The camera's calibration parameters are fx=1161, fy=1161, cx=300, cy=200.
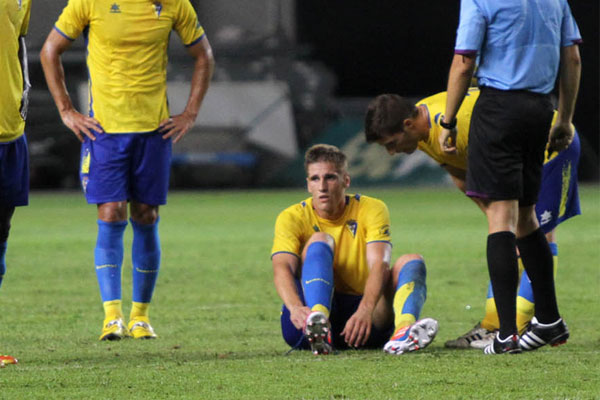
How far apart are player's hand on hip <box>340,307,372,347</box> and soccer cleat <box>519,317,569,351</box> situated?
28.4 inches

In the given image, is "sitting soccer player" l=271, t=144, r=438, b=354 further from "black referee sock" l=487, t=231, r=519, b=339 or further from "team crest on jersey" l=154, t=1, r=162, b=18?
"team crest on jersey" l=154, t=1, r=162, b=18

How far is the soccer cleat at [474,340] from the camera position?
5.76 metres

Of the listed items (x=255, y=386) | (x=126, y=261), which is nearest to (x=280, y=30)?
(x=126, y=261)

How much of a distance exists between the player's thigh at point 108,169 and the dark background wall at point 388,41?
988 inches

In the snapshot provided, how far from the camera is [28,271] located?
398 inches

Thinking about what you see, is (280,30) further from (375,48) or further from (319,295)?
(319,295)

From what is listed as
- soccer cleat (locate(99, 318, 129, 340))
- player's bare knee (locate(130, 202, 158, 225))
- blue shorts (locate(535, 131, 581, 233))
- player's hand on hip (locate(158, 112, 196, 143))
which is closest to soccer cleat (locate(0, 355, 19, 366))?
soccer cleat (locate(99, 318, 129, 340))

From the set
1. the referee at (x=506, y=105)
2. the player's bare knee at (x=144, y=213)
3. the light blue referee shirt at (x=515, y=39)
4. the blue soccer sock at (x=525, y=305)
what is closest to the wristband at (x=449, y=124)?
the referee at (x=506, y=105)

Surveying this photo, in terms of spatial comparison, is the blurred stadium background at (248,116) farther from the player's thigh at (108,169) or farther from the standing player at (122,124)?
the player's thigh at (108,169)

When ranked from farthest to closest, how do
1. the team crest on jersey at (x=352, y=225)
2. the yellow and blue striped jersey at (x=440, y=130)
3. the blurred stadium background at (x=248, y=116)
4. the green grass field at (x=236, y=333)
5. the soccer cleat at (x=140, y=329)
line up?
the blurred stadium background at (x=248, y=116), the soccer cleat at (x=140, y=329), the team crest on jersey at (x=352, y=225), the yellow and blue striped jersey at (x=440, y=130), the green grass field at (x=236, y=333)

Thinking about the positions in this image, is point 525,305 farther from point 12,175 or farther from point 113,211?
point 12,175

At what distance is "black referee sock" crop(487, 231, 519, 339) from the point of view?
5215mm

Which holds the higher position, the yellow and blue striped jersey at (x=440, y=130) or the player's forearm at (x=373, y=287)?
the yellow and blue striped jersey at (x=440, y=130)

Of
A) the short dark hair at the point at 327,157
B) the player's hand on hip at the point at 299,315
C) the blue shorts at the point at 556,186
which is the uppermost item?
the short dark hair at the point at 327,157
